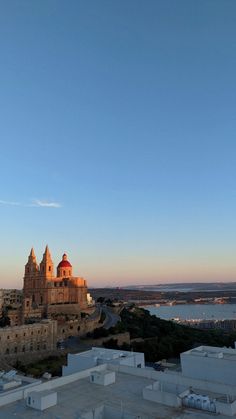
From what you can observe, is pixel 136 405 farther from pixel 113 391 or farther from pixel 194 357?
pixel 194 357

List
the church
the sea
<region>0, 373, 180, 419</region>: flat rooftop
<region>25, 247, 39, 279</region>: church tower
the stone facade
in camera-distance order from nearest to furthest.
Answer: <region>0, 373, 180, 419</region>: flat rooftop
the stone facade
the church
<region>25, 247, 39, 279</region>: church tower
the sea

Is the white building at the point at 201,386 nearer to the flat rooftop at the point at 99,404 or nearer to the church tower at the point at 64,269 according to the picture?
the flat rooftop at the point at 99,404

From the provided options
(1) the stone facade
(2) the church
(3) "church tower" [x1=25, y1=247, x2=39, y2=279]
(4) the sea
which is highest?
(3) "church tower" [x1=25, y1=247, x2=39, y2=279]

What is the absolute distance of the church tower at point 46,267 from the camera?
5022 centimetres

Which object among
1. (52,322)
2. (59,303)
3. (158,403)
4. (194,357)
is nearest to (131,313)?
(59,303)

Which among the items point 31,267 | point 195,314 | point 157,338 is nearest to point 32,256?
point 31,267

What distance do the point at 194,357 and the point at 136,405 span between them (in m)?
5.00

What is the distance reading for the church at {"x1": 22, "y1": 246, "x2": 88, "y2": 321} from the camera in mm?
48066

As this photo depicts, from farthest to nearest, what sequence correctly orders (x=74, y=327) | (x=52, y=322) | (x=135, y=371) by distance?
(x=74, y=327) < (x=52, y=322) < (x=135, y=371)

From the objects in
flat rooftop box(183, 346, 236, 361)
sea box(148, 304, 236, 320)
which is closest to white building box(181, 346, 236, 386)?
flat rooftop box(183, 346, 236, 361)

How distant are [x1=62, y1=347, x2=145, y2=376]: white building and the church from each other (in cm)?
2835

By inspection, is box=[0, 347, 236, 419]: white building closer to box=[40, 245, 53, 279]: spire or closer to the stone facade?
the stone facade

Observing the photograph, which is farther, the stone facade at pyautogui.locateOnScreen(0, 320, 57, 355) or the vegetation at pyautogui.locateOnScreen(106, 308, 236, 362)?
the vegetation at pyautogui.locateOnScreen(106, 308, 236, 362)

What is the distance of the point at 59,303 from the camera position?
4881 centimetres
